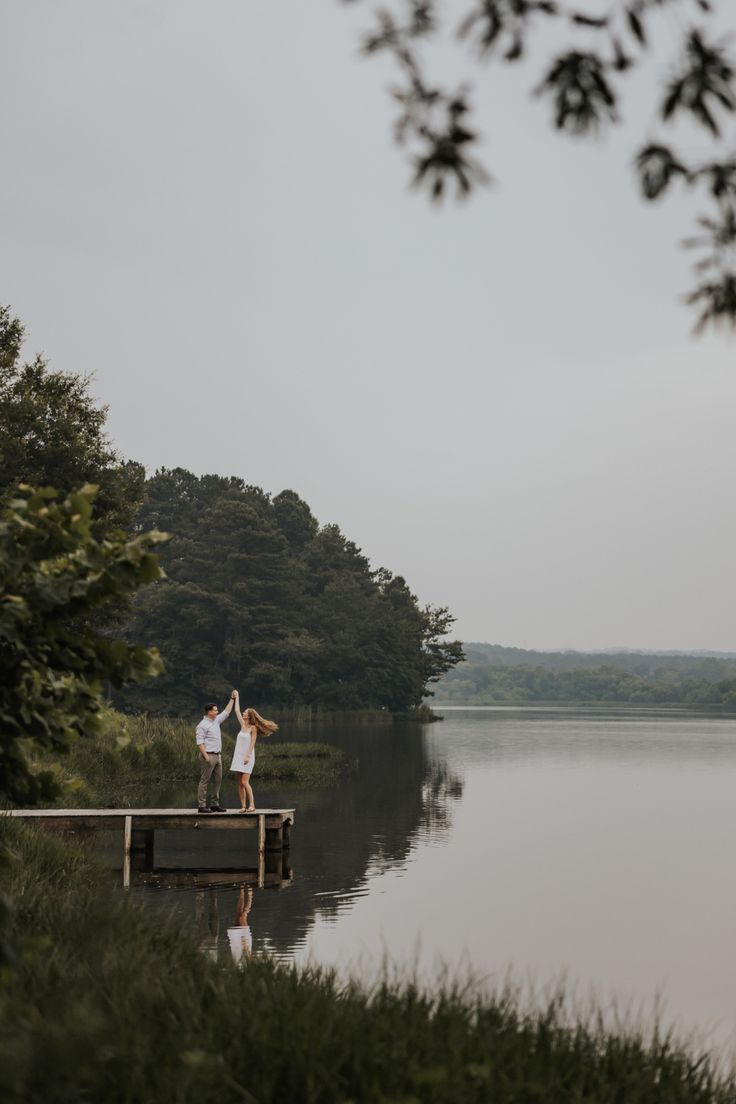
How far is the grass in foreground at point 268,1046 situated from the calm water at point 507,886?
4.10ft

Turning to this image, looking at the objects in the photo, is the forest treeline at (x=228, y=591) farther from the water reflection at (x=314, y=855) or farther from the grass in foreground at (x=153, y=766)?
the water reflection at (x=314, y=855)

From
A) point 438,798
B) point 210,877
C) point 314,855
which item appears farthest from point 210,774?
point 438,798

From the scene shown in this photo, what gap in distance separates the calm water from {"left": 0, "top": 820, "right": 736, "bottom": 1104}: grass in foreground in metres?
1.25

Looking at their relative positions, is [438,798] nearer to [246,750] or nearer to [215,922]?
[246,750]

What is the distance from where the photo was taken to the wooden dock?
1898cm

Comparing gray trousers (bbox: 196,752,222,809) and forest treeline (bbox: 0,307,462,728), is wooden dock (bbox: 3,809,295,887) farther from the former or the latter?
forest treeline (bbox: 0,307,462,728)

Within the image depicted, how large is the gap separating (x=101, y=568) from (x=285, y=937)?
946 centimetres

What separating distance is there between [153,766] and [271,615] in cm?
5843

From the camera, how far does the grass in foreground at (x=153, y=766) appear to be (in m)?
29.1

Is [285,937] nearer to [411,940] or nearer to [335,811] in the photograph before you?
[411,940]

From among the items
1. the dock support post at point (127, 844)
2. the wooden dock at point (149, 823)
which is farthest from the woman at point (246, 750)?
the dock support post at point (127, 844)

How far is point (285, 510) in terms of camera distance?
11875 cm

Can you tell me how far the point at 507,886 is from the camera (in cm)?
1994

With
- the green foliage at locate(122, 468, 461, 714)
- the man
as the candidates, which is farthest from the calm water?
the green foliage at locate(122, 468, 461, 714)
